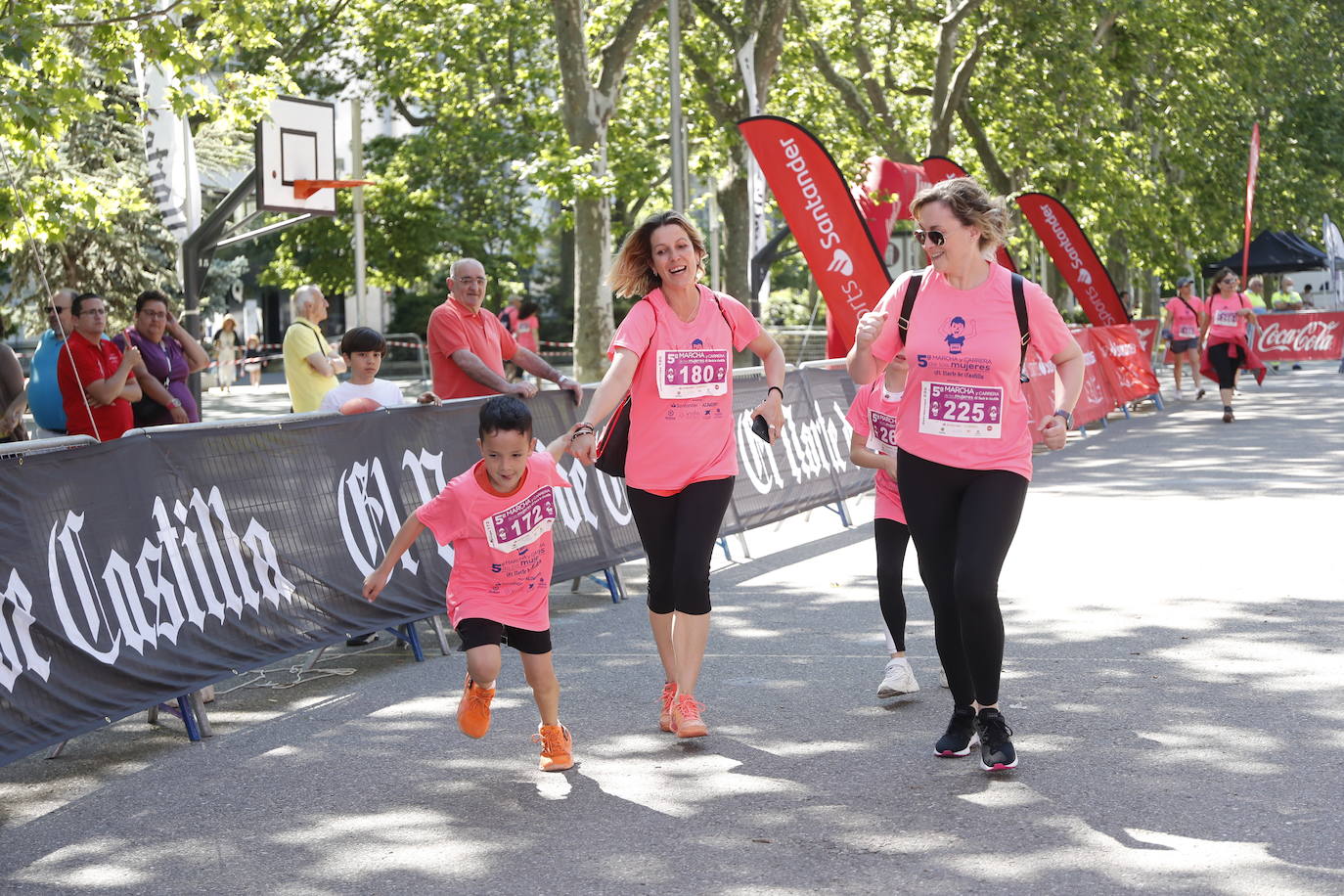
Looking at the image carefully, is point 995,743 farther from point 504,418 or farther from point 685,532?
point 504,418

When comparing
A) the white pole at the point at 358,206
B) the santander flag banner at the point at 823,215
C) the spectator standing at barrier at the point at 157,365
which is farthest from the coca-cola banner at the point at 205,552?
the white pole at the point at 358,206

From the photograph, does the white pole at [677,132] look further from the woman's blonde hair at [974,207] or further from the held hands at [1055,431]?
the held hands at [1055,431]

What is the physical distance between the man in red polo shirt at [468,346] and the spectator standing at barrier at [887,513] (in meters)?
3.00

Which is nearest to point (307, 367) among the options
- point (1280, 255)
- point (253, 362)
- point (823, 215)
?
point (823, 215)

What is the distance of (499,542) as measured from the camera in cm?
578

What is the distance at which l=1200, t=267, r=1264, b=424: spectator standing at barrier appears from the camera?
20.4m

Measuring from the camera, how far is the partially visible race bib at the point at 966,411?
561 centimetres

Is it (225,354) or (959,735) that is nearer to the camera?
(959,735)

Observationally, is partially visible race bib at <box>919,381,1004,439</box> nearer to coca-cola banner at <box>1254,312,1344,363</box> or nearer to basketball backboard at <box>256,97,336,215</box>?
basketball backboard at <box>256,97,336,215</box>

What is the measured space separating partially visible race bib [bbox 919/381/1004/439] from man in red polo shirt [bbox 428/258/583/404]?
4.42m

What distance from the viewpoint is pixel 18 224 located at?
642 inches

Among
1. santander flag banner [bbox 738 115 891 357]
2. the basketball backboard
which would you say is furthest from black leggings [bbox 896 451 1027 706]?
the basketball backboard

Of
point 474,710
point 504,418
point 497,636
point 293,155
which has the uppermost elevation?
point 293,155

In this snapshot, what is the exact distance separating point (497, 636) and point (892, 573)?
1.83 m
